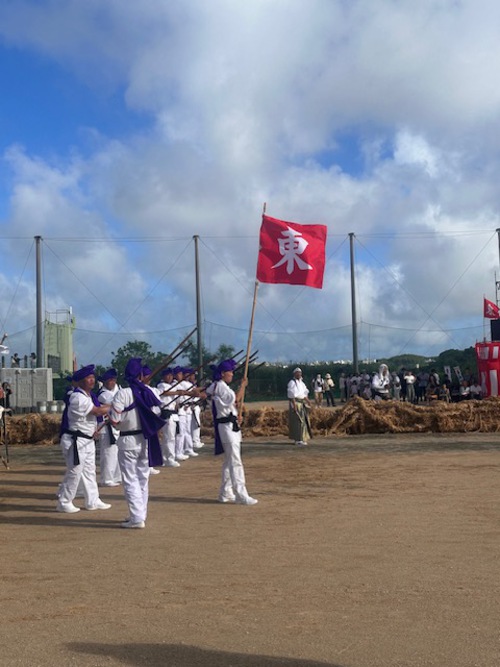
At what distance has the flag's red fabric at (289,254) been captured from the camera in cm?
1391

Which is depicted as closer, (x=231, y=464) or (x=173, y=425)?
(x=231, y=464)

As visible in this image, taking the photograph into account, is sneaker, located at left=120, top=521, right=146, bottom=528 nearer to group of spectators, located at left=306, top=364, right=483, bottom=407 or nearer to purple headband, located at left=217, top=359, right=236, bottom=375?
purple headband, located at left=217, top=359, right=236, bottom=375

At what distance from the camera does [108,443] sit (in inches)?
482

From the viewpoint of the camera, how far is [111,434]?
1213cm

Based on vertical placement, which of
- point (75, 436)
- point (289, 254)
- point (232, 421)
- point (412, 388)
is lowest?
point (75, 436)

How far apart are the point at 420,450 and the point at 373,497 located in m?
6.08

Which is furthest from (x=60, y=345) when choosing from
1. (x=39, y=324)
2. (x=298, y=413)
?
(x=298, y=413)

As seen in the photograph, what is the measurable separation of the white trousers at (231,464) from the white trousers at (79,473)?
173 centimetres

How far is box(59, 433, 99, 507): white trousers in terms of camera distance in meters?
9.94

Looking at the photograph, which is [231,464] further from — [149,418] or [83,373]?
[83,373]

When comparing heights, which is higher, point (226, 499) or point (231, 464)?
point (231, 464)

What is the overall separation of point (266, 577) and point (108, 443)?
6424mm

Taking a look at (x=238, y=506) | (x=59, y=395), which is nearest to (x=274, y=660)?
(x=238, y=506)

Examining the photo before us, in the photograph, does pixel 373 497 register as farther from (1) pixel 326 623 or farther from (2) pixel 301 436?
(2) pixel 301 436
